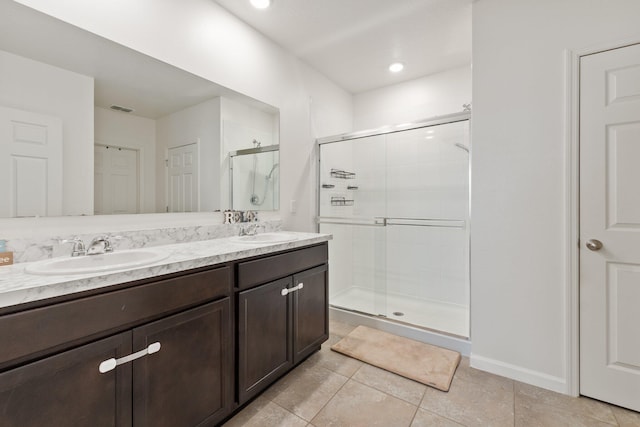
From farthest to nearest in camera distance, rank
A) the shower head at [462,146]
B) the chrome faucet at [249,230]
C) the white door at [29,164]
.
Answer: the shower head at [462,146] < the chrome faucet at [249,230] < the white door at [29,164]

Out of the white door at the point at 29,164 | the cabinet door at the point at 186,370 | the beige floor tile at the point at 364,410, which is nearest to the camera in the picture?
the cabinet door at the point at 186,370

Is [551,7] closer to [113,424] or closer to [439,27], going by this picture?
[439,27]

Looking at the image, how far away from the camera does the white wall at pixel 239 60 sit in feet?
5.00

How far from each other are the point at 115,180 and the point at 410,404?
2.07 meters

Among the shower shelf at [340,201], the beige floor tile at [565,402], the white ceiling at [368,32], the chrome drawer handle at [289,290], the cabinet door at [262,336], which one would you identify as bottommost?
the beige floor tile at [565,402]

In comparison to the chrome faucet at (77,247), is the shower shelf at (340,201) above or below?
above

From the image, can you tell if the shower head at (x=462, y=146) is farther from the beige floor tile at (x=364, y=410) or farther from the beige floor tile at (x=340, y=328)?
the beige floor tile at (x=364, y=410)

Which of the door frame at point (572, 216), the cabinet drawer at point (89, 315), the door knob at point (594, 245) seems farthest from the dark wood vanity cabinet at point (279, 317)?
the door knob at point (594, 245)

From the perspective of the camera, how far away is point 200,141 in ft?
6.44

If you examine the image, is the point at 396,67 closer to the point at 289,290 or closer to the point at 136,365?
the point at 289,290

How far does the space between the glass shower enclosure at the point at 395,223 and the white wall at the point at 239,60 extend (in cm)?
33

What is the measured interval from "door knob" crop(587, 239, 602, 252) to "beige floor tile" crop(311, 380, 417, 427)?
4.44 ft

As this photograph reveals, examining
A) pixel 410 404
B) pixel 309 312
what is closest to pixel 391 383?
pixel 410 404

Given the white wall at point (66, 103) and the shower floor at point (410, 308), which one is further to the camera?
the shower floor at point (410, 308)
